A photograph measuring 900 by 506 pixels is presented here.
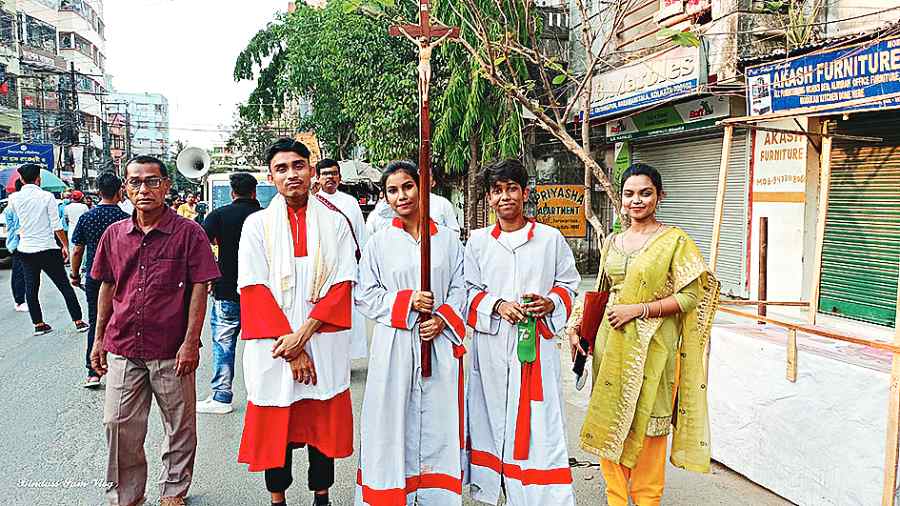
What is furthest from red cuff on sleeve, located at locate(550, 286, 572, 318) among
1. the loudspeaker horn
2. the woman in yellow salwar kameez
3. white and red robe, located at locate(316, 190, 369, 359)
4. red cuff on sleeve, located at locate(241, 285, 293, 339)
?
the loudspeaker horn

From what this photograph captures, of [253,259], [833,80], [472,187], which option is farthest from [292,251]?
[472,187]

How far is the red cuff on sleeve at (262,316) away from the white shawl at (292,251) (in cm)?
5

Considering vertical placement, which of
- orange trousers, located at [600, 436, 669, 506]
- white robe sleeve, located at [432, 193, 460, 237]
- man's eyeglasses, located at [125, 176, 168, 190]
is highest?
man's eyeglasses, located at [125, 176, 168, 190]

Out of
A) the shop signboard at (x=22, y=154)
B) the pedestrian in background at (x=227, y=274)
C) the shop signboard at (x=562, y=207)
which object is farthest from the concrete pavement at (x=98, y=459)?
the shop signboard at (x=22, y=154)

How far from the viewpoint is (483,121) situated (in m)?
12.9

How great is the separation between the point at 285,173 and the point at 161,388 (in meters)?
1.24

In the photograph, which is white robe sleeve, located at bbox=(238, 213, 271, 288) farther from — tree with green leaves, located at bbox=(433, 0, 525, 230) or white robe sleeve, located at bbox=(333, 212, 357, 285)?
tree with green leaves, located at bbox=(433, 0, 525, 230)

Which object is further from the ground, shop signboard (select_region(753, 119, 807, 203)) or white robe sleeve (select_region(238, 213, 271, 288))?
shop signboard (select_region(753, 119, 807, 203))

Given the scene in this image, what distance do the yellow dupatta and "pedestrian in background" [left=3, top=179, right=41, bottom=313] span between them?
733 cm

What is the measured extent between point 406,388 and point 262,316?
2.49 feet

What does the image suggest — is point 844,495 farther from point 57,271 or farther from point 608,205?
point 608,205

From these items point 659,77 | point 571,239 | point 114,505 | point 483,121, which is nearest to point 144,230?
point 114,505

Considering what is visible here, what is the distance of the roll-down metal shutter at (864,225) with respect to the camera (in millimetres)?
6820

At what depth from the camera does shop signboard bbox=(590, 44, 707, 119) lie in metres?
9.42
